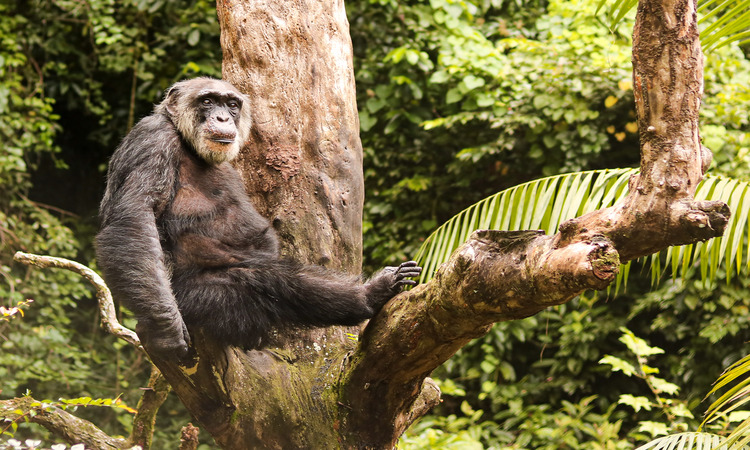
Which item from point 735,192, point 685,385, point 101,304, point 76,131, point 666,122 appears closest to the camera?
point 666,122

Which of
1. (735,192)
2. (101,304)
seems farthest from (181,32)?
(735,192)

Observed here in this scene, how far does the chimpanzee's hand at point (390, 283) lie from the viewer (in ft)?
10.0

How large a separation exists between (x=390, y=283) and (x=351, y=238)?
2.65 feet

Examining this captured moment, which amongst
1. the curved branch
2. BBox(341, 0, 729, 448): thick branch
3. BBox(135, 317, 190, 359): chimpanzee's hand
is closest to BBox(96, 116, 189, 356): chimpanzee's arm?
BBox(135, 317, 190, 359): chimpanzee's hand

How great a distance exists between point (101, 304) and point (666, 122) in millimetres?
3060

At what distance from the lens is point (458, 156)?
6.70 m

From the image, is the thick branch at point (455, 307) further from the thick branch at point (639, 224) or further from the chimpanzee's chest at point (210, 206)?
the chimpanzee's chest at point (210, 206)

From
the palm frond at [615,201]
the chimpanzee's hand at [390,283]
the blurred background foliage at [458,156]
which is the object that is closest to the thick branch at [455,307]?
the chimpanzee's hand at [390,283]

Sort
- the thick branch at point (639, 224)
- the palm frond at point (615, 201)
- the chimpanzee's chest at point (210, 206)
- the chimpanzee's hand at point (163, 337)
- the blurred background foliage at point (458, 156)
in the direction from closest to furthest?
the thick branch at point (639, 224) → the chimpanzee's hand at point (163, 337) → the palm frond at point (615, 201) → the chimpanzee's chest at point (210, 206) → the blurred background foliage at point (458, 156)

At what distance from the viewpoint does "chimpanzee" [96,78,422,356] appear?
291 centimetres

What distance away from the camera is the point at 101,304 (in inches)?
150

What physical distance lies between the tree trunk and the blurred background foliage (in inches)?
80.6

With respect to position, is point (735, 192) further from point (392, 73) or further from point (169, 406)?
point (169, 406)

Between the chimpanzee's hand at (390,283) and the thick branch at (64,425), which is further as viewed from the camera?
the thick branch at (64,425)
